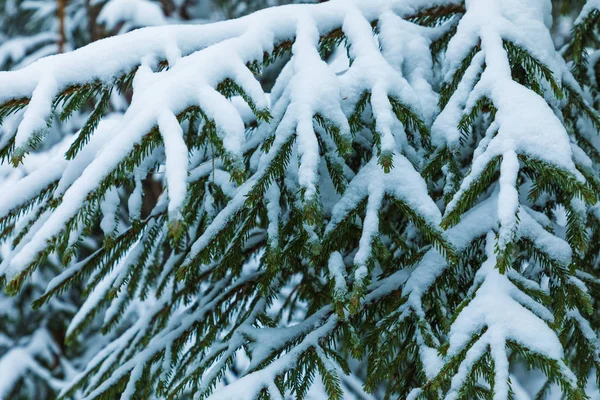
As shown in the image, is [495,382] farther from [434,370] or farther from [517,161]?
[517,161]

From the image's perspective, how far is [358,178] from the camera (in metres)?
1.53

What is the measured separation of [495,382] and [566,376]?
0.14 m

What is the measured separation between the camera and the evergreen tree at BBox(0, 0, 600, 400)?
50.8 inches

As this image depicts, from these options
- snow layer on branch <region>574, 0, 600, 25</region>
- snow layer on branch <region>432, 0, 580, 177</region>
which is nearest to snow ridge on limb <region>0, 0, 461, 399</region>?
snow layer on branch <region>432, 0, 580, 177</region>

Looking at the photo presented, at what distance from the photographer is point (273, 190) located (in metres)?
1.57

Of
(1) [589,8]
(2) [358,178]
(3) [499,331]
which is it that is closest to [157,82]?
(2) [358,178]

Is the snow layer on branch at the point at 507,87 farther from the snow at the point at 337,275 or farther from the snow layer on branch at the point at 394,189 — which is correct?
the snow at the point at 337,275

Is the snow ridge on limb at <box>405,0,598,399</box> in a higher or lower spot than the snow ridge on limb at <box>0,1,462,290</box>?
lower

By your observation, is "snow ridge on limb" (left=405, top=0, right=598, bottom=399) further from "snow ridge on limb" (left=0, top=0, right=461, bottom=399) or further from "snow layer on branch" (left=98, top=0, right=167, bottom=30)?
"snow layer on branch" (left=98, top=0, right=167, bottom=30)

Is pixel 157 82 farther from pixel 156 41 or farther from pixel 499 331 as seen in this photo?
pixel 499 331

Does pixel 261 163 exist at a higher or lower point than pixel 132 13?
higher

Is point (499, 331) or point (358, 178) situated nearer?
point (499, 331)

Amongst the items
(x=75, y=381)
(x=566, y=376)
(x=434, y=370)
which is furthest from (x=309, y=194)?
(x=75, y=381)

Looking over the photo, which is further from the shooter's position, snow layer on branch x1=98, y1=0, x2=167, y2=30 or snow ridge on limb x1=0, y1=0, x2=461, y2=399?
snow layer on branch x1=98, y1=0, x2=167, y2=30
